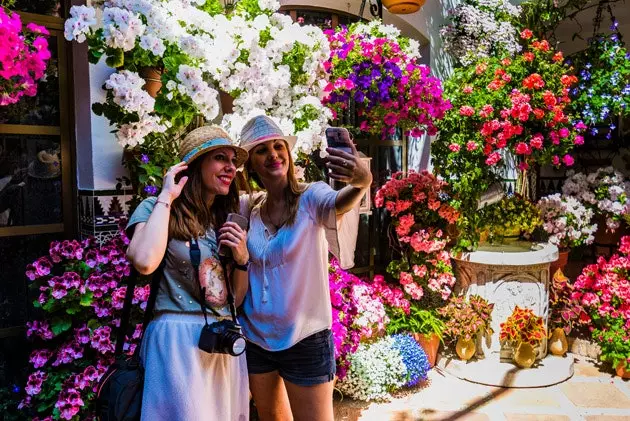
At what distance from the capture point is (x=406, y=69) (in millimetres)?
3977

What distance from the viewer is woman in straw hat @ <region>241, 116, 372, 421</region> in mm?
2113

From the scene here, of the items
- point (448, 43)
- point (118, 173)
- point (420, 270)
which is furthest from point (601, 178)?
point (118, 173)

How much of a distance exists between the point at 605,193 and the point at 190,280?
5676 millimetres

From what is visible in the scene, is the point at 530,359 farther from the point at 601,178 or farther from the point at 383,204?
the point at 601,178

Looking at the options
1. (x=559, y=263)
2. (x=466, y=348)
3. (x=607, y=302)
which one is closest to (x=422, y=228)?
(x=466, y=348)

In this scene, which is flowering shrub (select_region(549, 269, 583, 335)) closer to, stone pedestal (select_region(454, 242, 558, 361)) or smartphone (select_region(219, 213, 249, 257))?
stone pedestal (select_region(454, 242, 558, 361))

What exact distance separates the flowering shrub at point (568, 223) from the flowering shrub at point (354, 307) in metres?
2.19

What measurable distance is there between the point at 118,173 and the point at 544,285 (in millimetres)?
3969

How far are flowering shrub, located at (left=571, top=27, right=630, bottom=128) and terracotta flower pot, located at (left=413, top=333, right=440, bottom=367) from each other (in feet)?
9.33

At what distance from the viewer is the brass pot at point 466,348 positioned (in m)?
4.80

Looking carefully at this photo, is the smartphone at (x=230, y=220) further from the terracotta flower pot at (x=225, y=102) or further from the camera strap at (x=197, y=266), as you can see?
the terracotta flower pot at (x=225, y=102)

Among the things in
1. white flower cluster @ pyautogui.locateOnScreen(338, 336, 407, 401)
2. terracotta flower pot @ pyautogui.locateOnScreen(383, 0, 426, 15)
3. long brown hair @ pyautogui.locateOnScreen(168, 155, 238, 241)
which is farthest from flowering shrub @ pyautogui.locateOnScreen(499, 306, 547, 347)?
long brown hair @ pyautogui.locateOnScreen(168, 155, 238, 241)

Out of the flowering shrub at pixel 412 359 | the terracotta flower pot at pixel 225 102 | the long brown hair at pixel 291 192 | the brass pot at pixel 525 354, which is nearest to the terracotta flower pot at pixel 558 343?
the brass pot at pixel 525 354

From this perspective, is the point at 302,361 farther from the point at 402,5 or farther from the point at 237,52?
the point at 402,5
